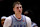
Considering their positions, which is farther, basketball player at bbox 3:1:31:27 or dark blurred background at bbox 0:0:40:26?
dark blurred background at bbox 0:0:40:26

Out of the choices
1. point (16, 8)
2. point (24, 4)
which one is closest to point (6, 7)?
point (24, 4)

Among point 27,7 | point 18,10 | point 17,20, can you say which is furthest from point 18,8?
point 27,7

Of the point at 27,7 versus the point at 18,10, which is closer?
the point at 18,10

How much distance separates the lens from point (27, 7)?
480cm

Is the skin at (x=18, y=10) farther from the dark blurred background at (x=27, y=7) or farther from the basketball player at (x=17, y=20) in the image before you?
the dark blurred background at (x=27, y=7)

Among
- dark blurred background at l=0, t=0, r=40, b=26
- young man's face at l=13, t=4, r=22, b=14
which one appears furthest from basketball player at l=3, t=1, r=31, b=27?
dark blurred background at l=0, t=0, r=40, b=26

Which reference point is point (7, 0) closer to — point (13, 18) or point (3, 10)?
point (3, 10)

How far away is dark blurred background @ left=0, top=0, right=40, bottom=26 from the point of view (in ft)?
14.9

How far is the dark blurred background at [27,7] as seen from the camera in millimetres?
4530

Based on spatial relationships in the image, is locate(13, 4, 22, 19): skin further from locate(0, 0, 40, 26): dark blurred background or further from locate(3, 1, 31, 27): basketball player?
locate(0, 0, 40, 26): dark blurred background

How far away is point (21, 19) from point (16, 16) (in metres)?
0.09

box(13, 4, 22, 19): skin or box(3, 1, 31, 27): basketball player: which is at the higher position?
box(13, 4, 22, 19): skin

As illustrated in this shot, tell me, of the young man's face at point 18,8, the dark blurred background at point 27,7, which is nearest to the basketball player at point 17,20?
the young man's face at point 18,8

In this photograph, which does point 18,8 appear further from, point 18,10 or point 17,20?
point 17,20
